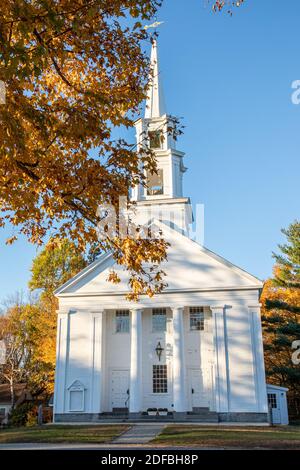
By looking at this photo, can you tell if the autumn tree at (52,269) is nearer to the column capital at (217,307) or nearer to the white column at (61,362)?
the white column at (61,362)

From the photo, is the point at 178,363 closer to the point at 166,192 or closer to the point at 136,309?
the point at 136,309

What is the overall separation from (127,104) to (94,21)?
159 cm

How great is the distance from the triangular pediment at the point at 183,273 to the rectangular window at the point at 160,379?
4291 mm

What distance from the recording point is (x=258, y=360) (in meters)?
22.6

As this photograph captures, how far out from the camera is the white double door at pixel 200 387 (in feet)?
76.0

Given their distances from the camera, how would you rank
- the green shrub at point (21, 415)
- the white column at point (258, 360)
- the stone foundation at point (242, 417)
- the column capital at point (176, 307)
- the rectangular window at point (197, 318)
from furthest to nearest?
the green shrub at point (21, 415)
the rectangular window at point (197, 318)
the column capital at point (176, 307)
the white column at point (258, 360)
the stone foundation at point (242, 417)

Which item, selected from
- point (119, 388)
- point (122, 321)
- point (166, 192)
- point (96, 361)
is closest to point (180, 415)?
point (119, 388)

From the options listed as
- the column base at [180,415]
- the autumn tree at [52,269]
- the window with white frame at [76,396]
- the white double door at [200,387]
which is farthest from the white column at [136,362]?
the autumn tree at [52,269]

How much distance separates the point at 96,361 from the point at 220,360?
6.34 metres

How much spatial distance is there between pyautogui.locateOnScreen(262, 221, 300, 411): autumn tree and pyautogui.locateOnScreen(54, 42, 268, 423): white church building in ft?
26.7

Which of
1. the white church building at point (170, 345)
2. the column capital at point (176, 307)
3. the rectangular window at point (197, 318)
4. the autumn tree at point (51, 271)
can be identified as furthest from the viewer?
the autumn tree at point (51, 271)

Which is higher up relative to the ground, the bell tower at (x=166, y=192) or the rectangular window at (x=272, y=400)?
the bell tower at (x=166, y=192)
